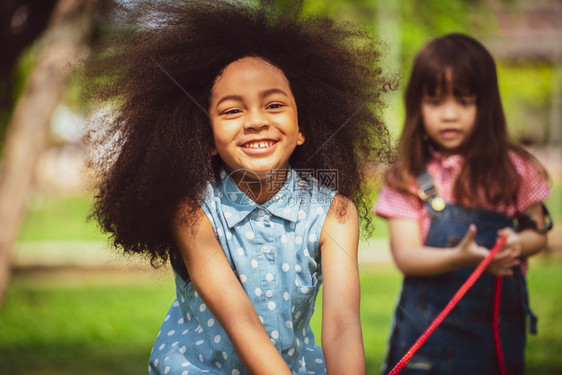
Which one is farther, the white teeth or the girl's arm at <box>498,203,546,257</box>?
the girl's arm at <box>498,203,546,257</box>

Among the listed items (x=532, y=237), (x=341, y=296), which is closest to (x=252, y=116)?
(x=341, y=296)

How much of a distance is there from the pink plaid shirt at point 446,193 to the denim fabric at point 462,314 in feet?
0.18

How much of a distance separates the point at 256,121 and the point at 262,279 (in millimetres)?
456

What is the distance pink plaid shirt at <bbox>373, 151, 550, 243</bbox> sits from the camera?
9.45 feet

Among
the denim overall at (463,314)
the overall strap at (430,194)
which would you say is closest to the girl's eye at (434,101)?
the overall strap at (430,194)

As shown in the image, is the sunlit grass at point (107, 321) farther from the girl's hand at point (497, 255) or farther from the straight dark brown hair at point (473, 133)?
the girl's hand at point (497, 255)

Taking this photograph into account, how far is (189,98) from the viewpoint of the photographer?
202cm

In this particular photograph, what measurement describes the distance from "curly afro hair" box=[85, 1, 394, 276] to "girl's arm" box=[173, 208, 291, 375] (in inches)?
3.7

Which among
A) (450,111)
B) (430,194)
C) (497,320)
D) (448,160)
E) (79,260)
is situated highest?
(450,111)

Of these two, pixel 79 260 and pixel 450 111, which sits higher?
pixel 450 111

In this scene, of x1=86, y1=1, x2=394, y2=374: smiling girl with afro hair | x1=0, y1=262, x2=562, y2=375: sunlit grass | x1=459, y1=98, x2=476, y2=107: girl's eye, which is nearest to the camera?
x1=86, y1=1, x2=394, y2=374: smiling girl with afro hair

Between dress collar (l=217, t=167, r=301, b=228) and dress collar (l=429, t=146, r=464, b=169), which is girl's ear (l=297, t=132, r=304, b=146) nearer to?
dress collar (l=217, t=167, r=301, b=228)

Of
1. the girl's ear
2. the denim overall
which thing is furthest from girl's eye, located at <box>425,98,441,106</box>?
the girl's ear

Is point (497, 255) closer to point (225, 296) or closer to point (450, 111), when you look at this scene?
point (450, 111)
